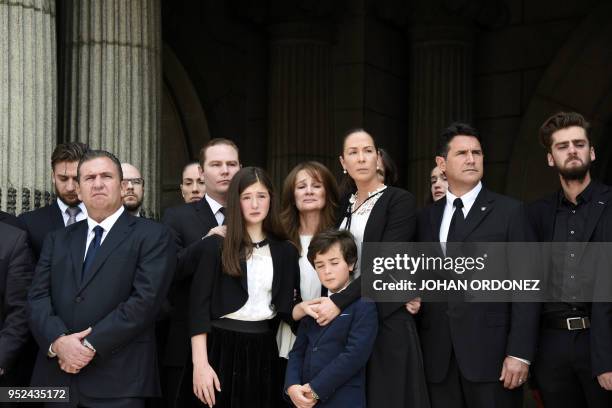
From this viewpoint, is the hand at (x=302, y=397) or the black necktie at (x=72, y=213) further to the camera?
the black necktie at (x=72, y=213)

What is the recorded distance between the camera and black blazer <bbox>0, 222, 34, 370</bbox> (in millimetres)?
6219

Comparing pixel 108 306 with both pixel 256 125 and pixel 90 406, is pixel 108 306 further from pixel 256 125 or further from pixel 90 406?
pixel 256 125

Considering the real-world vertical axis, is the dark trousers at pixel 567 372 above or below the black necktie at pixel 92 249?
below

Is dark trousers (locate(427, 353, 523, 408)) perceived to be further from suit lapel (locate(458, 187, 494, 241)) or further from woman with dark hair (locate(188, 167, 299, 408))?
woman with dark hair (locate(188, 167, 299, 408))

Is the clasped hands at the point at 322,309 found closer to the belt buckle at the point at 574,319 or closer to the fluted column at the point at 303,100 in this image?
the belt buckle at the point at 574,319

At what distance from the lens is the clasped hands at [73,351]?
5.84 meters

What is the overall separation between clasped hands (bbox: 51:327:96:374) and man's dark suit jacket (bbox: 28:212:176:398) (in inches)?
1.9

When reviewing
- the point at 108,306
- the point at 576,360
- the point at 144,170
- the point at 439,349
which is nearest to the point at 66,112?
the point at 144,170

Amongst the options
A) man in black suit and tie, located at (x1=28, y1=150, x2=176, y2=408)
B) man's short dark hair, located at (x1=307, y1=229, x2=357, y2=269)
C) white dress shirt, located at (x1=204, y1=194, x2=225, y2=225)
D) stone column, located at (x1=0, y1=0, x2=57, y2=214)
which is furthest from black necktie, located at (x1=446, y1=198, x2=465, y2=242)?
stone column, located at (x1=0, y1=0, x2=57, y2=214)

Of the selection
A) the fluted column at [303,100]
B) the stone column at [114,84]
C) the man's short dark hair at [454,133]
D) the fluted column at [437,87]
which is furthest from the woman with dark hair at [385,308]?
the fluted column at [437,87]

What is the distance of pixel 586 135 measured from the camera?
6.26 m

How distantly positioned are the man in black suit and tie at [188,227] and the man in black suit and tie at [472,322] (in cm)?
130

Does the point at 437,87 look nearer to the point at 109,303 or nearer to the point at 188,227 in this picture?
the point at 188,227

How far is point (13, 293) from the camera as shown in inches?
248
